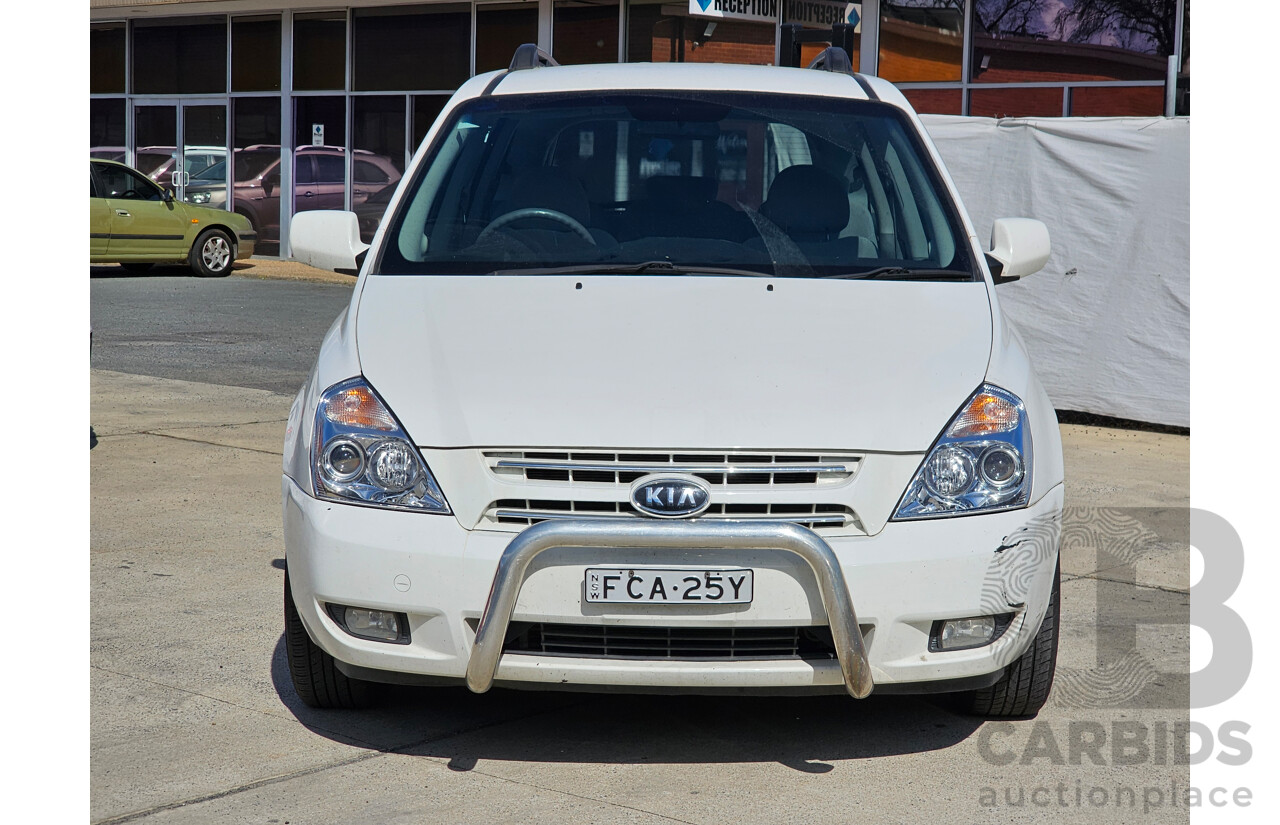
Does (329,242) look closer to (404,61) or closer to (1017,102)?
(1017,102)

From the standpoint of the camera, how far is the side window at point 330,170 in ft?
74.4

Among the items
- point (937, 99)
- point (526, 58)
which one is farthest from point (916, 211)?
point (937, 99)

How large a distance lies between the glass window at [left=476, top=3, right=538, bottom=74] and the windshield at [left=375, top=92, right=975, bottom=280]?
16710 mm

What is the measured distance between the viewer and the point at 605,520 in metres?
3.29

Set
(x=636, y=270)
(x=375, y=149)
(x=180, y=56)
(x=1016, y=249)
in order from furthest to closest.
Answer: (x=180, y=56), (x=375, y=149), (x=1016, y=249), (x=636, y=270)

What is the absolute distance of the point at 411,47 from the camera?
22.0 meters

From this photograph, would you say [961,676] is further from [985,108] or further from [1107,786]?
[985,108]

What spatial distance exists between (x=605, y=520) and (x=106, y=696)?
69.1 inches

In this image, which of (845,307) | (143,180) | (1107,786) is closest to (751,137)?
(845,307)

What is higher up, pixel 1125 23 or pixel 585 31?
pixel 585 31

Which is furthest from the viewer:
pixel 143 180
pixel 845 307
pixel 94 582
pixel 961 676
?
pixel 143 180

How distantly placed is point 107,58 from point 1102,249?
2145 cm

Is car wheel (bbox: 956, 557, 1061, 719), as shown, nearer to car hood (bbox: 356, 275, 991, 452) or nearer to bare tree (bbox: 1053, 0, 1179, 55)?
car hood (bbox: 356, 275, 991, 452)

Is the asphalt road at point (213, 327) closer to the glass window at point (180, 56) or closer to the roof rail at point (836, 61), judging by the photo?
the glass window at point (180, 56)
